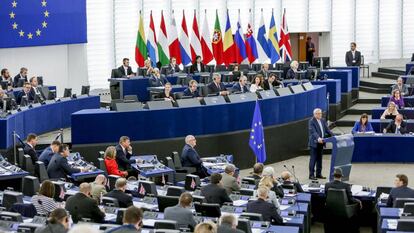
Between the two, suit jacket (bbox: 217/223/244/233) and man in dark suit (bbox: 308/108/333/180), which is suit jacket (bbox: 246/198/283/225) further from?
man in dark suit (bbox: 308/108/333/180)

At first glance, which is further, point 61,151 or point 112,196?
point 61,151

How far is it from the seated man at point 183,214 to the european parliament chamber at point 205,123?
0.07ft

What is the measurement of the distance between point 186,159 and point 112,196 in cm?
516

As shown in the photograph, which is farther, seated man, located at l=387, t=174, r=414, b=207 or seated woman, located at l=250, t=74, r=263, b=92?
seated woman, located at l=250, t=74, r=263, b=92

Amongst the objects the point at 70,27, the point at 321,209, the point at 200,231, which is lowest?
the point at 321,209

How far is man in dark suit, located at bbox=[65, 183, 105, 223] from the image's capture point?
49.0 ft

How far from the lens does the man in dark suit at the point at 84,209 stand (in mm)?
14945

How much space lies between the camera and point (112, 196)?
16219 millimetres

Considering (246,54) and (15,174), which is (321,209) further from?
(246,54)

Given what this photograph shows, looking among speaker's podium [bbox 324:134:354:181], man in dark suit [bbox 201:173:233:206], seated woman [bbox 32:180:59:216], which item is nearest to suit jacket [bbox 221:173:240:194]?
man in dark suit [bbox 201:173:233:206]

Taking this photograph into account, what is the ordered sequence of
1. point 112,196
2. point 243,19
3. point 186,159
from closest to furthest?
point 112,196 → point 186,159 → point 243,19

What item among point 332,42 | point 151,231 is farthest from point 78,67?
point 151,231

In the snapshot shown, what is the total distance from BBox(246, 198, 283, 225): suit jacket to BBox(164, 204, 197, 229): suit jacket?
135 cm

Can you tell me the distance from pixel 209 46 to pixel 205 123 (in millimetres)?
10139
